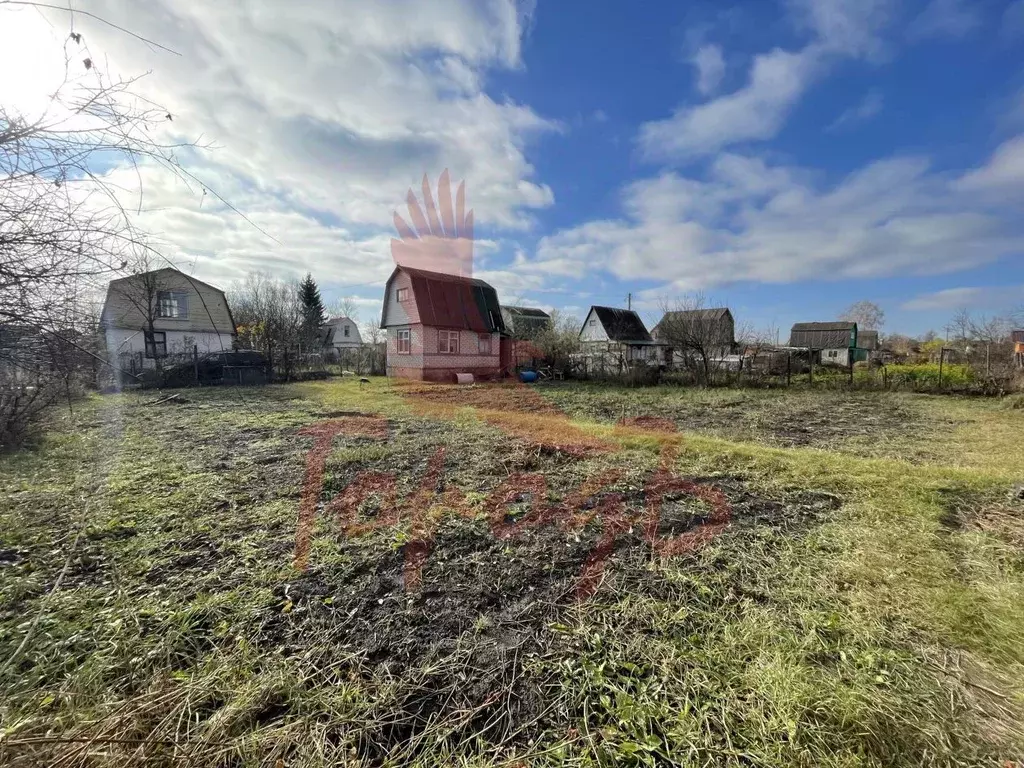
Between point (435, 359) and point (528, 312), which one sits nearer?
point (435, 359)

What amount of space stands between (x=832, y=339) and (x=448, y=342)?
3087 centimetres

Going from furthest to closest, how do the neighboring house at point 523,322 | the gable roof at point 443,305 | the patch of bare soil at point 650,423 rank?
the neighboring house at point 523,322 < the gable roof at point 443,305 < the patch of bare soil at point 650,423

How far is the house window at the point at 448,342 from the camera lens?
17.5m

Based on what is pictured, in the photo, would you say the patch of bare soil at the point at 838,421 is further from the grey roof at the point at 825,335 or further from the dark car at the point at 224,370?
the grey roof at the point at 825,335

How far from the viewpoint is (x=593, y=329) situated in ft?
100

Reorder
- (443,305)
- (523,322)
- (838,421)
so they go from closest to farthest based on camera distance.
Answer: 1. (838,421)
2. (443,305)
3. (523,322)

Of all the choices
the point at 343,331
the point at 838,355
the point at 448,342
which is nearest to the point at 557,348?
the point at 448,342

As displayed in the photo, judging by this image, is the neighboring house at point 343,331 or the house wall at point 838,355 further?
the neighboring house at point 343,331

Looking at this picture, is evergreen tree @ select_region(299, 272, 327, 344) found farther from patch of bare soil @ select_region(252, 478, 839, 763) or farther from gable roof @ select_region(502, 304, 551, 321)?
patch of bare soil @ select_region(252, 478, 839, 763)

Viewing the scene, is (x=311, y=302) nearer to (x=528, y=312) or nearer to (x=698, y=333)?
(x=528, y=312)

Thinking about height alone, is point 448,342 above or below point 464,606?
above

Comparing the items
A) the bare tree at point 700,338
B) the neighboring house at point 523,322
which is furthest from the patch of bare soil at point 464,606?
the neighboring house at point 523,322

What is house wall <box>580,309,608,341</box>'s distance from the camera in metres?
29.5

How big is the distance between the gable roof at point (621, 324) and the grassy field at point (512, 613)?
2481cm
